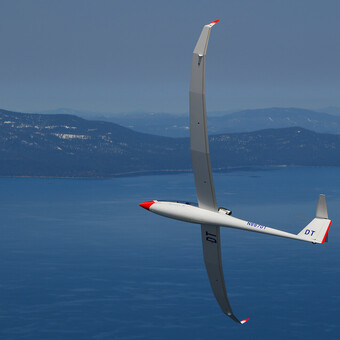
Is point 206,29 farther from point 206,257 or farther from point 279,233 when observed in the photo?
point 206,257

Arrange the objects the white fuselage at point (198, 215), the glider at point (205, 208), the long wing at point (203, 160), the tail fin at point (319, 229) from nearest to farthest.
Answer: the long wing at point (203, 160)
the glider at point (205, 208)
the white fuselage at point (198, 215)
the tail fin at point (319, 229)

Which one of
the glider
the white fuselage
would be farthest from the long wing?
the white fuselage

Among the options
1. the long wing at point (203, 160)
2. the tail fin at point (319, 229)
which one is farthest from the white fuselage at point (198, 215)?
the tail fin at point (319, 229)

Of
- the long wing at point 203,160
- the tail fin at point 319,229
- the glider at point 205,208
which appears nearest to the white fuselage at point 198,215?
the glider at point 205,208

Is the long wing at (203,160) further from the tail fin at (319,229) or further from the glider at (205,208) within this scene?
the tail fin at (319,229)

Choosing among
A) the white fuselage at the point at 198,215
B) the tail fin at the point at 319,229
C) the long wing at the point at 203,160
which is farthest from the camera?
the tail fin at the point at 319,229

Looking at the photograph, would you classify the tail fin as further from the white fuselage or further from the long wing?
the long wing

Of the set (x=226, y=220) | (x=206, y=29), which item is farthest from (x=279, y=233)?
(x=206, y=29)

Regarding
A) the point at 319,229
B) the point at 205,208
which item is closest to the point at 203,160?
the point at 205,208

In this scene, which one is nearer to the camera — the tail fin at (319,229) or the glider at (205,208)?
the glider at (205,208)
